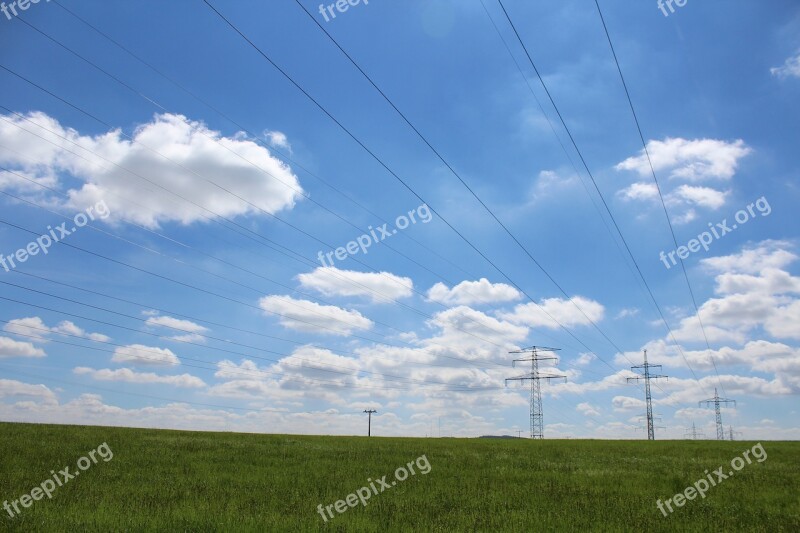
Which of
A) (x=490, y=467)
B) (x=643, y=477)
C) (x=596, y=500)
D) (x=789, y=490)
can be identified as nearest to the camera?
(x=596, y=500)

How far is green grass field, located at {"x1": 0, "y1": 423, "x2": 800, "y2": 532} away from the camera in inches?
479

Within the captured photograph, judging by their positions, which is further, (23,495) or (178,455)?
(178,455)

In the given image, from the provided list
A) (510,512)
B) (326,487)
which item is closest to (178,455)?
(326,487)

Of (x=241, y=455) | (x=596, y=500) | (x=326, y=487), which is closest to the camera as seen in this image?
(x=596, y=500)

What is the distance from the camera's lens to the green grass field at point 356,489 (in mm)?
12156

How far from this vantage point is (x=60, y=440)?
93.5ft

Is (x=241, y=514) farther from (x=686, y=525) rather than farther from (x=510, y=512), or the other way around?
(x=686, y=525)

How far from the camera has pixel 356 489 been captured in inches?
677

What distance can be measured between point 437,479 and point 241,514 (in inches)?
366

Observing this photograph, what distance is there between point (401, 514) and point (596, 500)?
21.9ft

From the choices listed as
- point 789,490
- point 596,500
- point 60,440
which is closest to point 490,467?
point 596,500

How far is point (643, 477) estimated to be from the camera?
73.1ft

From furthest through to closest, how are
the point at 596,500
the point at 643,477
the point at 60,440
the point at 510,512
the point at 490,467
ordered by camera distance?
1. the point at 60,440
2. the point at 490,467
3. the point at 643,477
4. the point at 596,500
5. the point at 510,512

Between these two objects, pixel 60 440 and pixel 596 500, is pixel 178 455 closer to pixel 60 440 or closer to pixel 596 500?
pixel 60 440
